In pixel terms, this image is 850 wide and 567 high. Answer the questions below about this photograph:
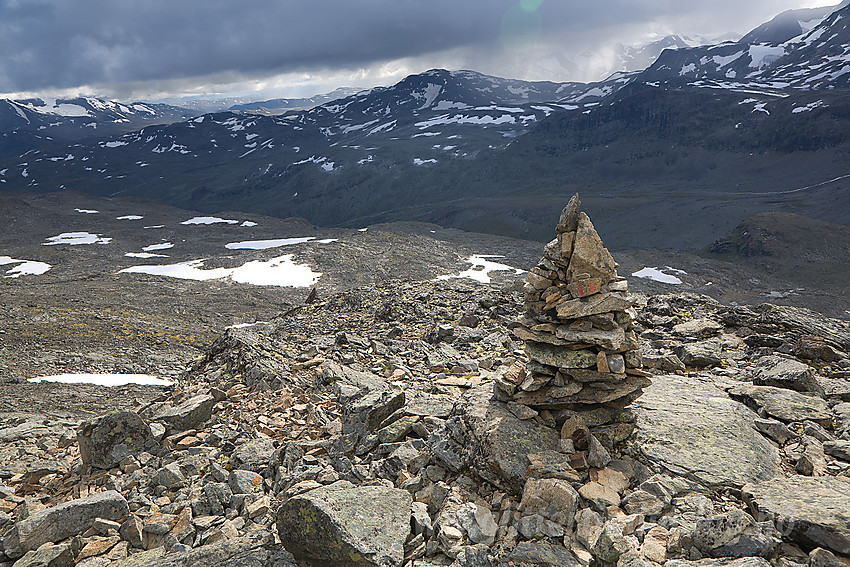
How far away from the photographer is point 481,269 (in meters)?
70.1

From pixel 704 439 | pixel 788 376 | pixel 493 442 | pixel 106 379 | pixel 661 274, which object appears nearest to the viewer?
pixel 493 442

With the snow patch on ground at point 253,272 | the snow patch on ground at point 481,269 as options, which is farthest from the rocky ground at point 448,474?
the snow patch on ground at point 481,269

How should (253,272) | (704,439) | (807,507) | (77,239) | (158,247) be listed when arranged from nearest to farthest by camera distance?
(807,507) < (704,439) < (253,272) < (158,247) < (77,239)

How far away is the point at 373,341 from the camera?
18766 mm

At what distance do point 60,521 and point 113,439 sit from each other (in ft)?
9.29

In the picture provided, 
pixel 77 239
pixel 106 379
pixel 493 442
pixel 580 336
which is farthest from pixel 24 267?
pixel 580 336

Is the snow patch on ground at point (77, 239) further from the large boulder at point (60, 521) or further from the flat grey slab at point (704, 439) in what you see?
the flat grey slab at point (704, 439)

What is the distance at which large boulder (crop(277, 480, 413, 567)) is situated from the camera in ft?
22.8

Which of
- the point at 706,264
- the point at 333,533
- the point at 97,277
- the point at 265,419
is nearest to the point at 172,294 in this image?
the point at 97,277

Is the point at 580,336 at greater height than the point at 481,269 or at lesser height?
greater

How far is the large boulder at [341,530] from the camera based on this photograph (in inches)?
274

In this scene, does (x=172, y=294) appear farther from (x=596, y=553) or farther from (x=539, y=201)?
(x=539, y=201)

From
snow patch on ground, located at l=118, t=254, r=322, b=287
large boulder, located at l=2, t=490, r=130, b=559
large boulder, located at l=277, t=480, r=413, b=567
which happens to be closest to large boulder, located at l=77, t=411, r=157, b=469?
large boulder, located at l=2, t=490, r=130, b=559

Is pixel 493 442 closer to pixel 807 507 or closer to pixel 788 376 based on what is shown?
pixel 807 507
